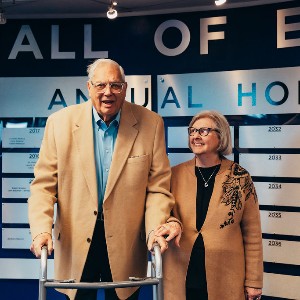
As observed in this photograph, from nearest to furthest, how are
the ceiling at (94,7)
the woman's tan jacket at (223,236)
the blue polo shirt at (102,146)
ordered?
the blue polo shirt at (102,146) < the woman's tan jacket at (223,236) < the ceiling at (94,7)

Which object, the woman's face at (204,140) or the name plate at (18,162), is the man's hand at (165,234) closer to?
the woman's face at (204,140)

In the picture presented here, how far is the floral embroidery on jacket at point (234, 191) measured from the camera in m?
2.67

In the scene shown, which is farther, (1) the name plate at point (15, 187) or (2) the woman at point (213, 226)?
(1) the name plate at point (15, 187)

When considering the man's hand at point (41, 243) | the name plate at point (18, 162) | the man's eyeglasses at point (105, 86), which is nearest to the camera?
the man's hand at point (41, 243)

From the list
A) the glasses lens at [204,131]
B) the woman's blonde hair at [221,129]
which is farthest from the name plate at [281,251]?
the glasses lens at [204,131]

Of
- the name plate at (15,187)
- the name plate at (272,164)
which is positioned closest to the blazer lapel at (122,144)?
the name plate at (272,164)

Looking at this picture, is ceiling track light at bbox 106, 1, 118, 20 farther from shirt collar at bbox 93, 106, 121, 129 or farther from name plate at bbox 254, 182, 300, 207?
name plate at bbox 254, 182, 300, 207

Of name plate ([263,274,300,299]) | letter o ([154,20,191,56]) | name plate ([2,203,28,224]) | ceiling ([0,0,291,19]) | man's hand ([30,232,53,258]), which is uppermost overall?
ceiling ([0,0,291,19])

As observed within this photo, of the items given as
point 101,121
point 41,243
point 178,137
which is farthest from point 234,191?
point 178,137

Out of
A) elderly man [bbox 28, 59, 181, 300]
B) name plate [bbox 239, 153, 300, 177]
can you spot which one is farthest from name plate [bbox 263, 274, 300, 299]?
elderly man [bbox 28, 59, 181, 300]

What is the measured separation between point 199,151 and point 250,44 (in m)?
1.26

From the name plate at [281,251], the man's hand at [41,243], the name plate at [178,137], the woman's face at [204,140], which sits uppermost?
the name plate at [178,137]

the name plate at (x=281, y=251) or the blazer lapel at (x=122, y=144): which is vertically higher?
the blazer lapel at (x=122, y=144)

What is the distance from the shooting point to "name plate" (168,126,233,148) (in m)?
3.79
